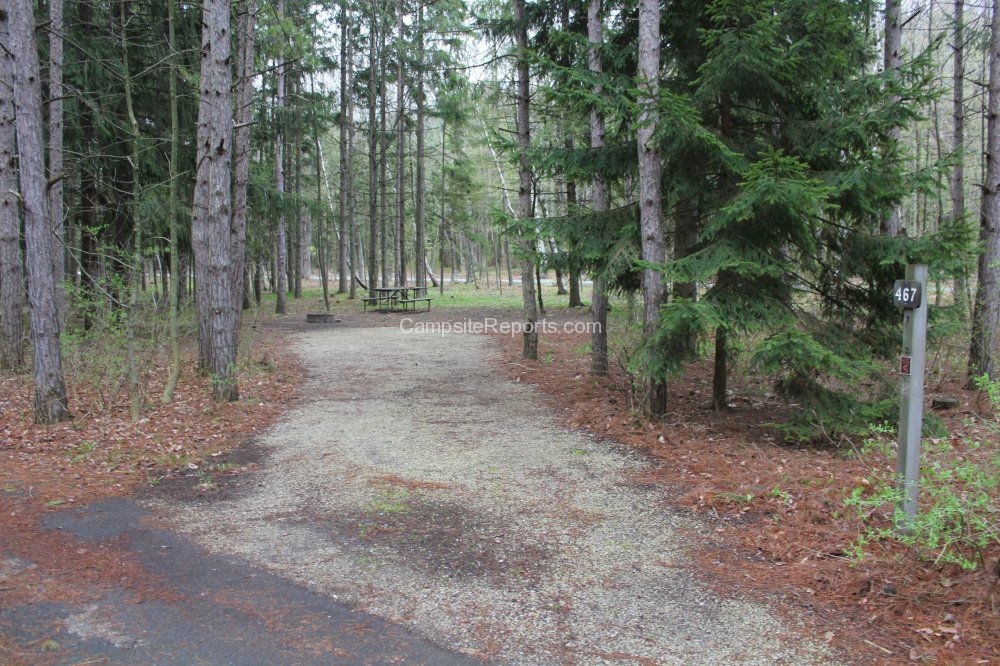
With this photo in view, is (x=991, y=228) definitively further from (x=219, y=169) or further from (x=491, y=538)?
(x=219, y=169)

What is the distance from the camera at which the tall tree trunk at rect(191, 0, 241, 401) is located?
26.9ft

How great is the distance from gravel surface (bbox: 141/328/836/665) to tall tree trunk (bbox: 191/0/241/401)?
1.41 m

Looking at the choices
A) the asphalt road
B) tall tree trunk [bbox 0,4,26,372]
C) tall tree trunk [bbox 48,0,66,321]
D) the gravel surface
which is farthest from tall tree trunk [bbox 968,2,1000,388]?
tall tree trunk [bbox 0,4,26,372]

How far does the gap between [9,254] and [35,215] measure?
371 centimetres

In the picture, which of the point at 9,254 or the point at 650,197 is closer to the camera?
the point at 650,197

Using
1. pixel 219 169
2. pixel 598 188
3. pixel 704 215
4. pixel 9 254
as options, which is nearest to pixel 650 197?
pixel 704 215

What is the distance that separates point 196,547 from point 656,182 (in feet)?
19.0

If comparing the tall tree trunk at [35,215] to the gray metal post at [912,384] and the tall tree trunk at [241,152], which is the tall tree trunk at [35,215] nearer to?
the tall tree trunk at [241,152]

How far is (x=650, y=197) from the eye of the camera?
7.21 meters

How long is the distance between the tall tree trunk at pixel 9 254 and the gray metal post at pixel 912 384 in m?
11.5

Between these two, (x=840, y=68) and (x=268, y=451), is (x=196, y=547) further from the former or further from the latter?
(x=840, y=68)

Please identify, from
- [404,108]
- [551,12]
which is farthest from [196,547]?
[404,108]

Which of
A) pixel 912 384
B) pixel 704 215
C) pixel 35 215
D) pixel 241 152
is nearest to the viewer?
pixel 912 384

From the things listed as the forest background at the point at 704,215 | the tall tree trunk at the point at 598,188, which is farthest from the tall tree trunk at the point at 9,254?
the tall tree trunk at the point at 598,188
